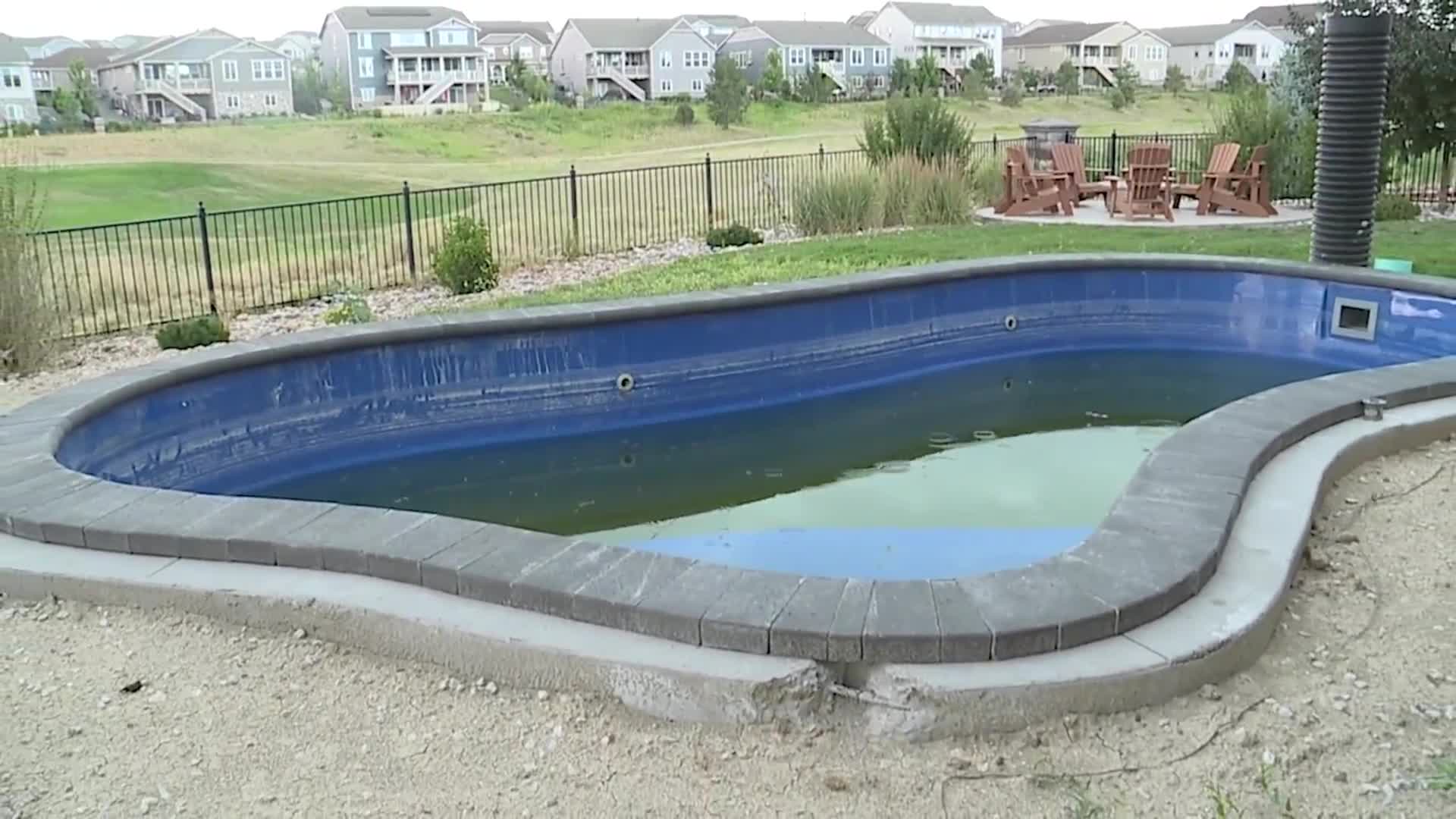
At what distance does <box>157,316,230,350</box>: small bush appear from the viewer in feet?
27.5

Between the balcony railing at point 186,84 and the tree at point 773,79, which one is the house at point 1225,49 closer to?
the tree at point 773,79

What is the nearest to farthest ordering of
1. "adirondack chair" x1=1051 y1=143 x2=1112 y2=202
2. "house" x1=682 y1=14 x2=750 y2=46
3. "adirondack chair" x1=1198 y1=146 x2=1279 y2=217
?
"adirondack chair" x1=1198 y1=146 x2=1279 y2=217 < "adirondack chair" x1=1051 y1=143 x2=1112 y2=202 < "house" x1=682 y1=14 x2=750 y2=46

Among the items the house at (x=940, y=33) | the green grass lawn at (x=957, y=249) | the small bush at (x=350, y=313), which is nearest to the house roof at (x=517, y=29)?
the house at (x=940, y=33)

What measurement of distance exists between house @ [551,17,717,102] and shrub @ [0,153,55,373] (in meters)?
53.2

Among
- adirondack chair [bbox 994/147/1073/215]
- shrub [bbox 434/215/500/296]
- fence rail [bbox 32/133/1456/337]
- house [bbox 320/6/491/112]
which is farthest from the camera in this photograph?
house [bbox 320/6/491/112]

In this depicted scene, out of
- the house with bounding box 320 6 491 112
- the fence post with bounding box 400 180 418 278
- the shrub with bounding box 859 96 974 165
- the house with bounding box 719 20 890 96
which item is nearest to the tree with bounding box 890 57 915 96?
the house with bounding box 719 20 890 96

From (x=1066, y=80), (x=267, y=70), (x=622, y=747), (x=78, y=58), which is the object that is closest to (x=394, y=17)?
(x=267, y=70)

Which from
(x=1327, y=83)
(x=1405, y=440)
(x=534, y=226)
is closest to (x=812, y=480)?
(x=1405, y=440)

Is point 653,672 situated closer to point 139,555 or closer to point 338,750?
point 338,750

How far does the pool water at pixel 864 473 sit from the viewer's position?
516 centimetres

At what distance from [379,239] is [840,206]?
6.09 meters

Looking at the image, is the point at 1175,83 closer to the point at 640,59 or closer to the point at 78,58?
the point at 640,59

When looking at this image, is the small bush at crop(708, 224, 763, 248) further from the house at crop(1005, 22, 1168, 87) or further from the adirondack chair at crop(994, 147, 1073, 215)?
the house at crop(1005, 22, 1168, 87)

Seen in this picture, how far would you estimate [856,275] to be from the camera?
862cm
